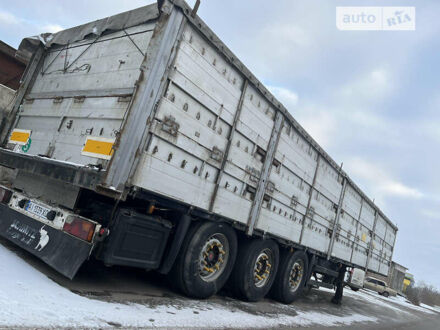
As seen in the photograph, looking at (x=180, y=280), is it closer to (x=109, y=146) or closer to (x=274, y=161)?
(x=109, y=146)

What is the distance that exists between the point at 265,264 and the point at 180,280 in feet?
7.08

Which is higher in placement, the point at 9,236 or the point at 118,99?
the point at 118,99

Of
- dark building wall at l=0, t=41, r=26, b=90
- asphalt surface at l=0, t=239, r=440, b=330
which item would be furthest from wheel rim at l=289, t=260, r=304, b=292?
dark building wall at l=0, t=41, r=26, b=90

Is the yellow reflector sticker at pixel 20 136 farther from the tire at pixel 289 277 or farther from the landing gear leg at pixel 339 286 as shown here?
the landing gear leg at pixel 339 286

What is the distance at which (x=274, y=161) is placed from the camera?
5.81m

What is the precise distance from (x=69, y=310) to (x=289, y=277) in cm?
486

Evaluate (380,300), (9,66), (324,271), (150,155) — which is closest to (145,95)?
(150,155)

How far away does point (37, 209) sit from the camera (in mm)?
4016

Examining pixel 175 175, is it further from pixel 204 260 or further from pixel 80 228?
pixel 204 260

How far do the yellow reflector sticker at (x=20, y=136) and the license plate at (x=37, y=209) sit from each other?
1.15 meters

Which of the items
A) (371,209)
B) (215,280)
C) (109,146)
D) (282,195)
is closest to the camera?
(109,146)

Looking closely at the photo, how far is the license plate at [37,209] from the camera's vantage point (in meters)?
3.92

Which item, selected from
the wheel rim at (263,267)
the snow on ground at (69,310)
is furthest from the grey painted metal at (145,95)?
the wheel rim at (263,267)

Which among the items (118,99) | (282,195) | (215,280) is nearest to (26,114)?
(118,99)
